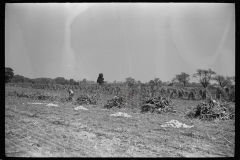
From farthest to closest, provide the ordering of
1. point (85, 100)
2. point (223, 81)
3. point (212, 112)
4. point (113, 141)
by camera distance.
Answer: point (223, 81) < point (85, 100) < point (212, 112) < point (113, 141)

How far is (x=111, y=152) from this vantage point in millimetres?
5102

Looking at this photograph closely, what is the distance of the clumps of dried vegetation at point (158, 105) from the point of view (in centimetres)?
1277

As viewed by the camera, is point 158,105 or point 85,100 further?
point 85,100

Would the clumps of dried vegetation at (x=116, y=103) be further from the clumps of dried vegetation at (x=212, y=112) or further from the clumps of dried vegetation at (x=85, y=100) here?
the clumps of dried vegetation at (x=212, y=112)

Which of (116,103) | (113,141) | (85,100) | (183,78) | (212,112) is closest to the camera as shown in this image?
(113,141)

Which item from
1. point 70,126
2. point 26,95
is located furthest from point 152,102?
point 26,95

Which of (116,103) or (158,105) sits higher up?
(158,105)

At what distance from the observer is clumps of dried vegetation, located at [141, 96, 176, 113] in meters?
12.8

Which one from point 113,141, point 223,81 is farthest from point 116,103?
point 223,81

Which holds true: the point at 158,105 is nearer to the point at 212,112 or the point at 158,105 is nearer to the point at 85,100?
the point at 212,112

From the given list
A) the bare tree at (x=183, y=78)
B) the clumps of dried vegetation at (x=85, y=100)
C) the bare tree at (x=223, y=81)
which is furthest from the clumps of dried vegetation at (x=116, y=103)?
the bare tree at (x=183, y=78)

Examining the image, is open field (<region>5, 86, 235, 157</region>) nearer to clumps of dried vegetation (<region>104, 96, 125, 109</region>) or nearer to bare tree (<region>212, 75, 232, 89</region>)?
clumps of dried vegetation (<region>104, 96, 125, 109</region>)

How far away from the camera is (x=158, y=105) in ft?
42.4
